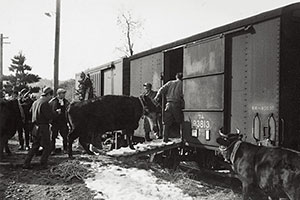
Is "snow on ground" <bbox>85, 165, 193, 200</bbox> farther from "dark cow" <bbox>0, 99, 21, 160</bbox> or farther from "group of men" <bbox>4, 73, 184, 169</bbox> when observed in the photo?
"dark cow" <bbox>0, 99, 21, 160</bbox>

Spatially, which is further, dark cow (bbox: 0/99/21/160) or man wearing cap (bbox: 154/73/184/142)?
dark cow (bbox: 0/99/21/160)

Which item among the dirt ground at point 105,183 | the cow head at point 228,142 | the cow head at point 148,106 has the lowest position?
the dirt ground at point 105,183

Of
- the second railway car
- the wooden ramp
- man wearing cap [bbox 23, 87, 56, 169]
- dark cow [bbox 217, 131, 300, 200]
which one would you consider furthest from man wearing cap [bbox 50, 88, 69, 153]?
dark cow [bbox 217, 131, 300, 200]

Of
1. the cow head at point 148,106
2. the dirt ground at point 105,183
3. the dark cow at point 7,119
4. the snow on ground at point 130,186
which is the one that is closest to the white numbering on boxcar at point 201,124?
the dirt ground at point 105,183

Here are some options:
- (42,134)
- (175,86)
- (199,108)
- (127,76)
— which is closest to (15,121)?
(42,134)

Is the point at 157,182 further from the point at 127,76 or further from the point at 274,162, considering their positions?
the point at 127,76

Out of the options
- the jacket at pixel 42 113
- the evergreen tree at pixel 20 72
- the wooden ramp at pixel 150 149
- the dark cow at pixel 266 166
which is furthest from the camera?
the evergreen tree at pixel 20 72

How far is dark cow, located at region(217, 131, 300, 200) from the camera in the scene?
17.2ft

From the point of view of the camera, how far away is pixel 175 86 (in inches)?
376

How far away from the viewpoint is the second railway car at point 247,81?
6611 mm

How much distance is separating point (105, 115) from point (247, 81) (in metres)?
4.80

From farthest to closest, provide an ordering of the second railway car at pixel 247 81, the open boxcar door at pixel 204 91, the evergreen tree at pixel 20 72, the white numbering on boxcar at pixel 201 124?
the evergreen tree at pixel 20 72 < the white numbering on boxcar at pixel 201 124 < the open boxcar door at pixel 204 91 < the second railway car at pixel 247 81

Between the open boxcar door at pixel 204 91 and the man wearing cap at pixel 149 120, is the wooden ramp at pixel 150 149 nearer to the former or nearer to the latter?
the open boxcar door at pixel 204 91

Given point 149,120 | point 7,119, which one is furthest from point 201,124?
point 7,119
